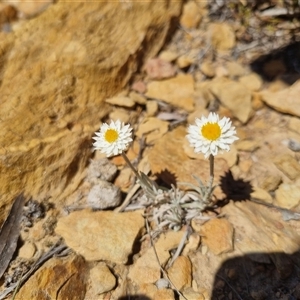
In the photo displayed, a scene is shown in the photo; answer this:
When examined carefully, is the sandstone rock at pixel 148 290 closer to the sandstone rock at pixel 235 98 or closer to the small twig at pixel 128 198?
the small twig at pixel 128 198

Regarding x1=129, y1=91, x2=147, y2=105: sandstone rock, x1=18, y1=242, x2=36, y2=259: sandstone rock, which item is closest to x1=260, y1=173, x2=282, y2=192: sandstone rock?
x1=129, y1=91, x2=147, y2=105: sandstone rock

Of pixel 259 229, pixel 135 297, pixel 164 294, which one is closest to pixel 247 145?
pixel 259 229

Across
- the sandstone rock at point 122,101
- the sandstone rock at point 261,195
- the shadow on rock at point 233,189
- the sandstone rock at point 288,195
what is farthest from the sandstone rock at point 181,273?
the sandstone rock at point 122,101

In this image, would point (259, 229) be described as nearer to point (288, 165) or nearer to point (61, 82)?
A: point (288, 165)

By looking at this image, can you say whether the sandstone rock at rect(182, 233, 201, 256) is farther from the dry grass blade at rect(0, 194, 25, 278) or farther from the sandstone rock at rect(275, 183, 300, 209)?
the dry grass blade at rect(0, 194, 25, 278)

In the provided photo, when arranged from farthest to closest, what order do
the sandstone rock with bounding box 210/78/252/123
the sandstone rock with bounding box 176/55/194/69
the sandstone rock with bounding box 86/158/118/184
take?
the sandstone rock with bounding box 176/55/194/69 < the sandstone rock with bounding box 210/78/252/123 < the sandstone rock with bounding box 86/158/118/184

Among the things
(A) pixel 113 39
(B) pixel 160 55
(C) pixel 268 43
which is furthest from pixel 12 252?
(C) pixel 268 43
